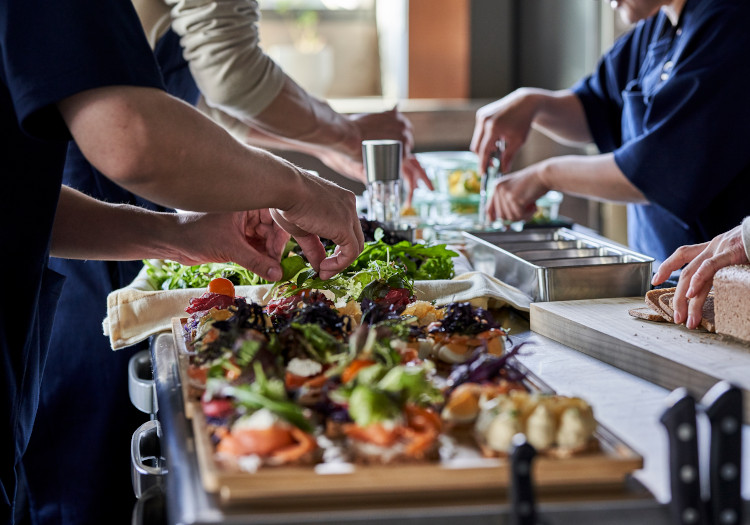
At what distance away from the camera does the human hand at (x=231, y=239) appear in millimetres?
1405

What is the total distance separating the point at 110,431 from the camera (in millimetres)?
2201

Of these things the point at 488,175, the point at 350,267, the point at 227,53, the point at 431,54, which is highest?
the point at 431,54

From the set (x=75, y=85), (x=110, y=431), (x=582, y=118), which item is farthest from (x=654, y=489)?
(x=582, y=118)

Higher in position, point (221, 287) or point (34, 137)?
point (34, 137)

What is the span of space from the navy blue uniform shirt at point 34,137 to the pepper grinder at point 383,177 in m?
0.77

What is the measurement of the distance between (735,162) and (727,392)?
143 cm

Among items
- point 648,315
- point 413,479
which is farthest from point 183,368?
point 648,315

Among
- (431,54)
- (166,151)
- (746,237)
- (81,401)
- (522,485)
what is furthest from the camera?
(431,54)

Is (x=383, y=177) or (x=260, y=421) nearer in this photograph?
(x=260, y=421)

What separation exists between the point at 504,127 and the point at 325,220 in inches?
56.8

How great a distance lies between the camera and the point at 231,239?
4.60ft

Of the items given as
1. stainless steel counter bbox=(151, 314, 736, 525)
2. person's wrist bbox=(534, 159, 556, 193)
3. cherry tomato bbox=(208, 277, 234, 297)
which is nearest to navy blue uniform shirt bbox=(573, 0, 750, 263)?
person's wrist bbox=(534, 159, 556, 193)

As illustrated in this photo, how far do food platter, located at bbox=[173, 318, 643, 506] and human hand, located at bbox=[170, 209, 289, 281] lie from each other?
0.64 m

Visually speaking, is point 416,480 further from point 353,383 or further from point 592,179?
point 592,179
